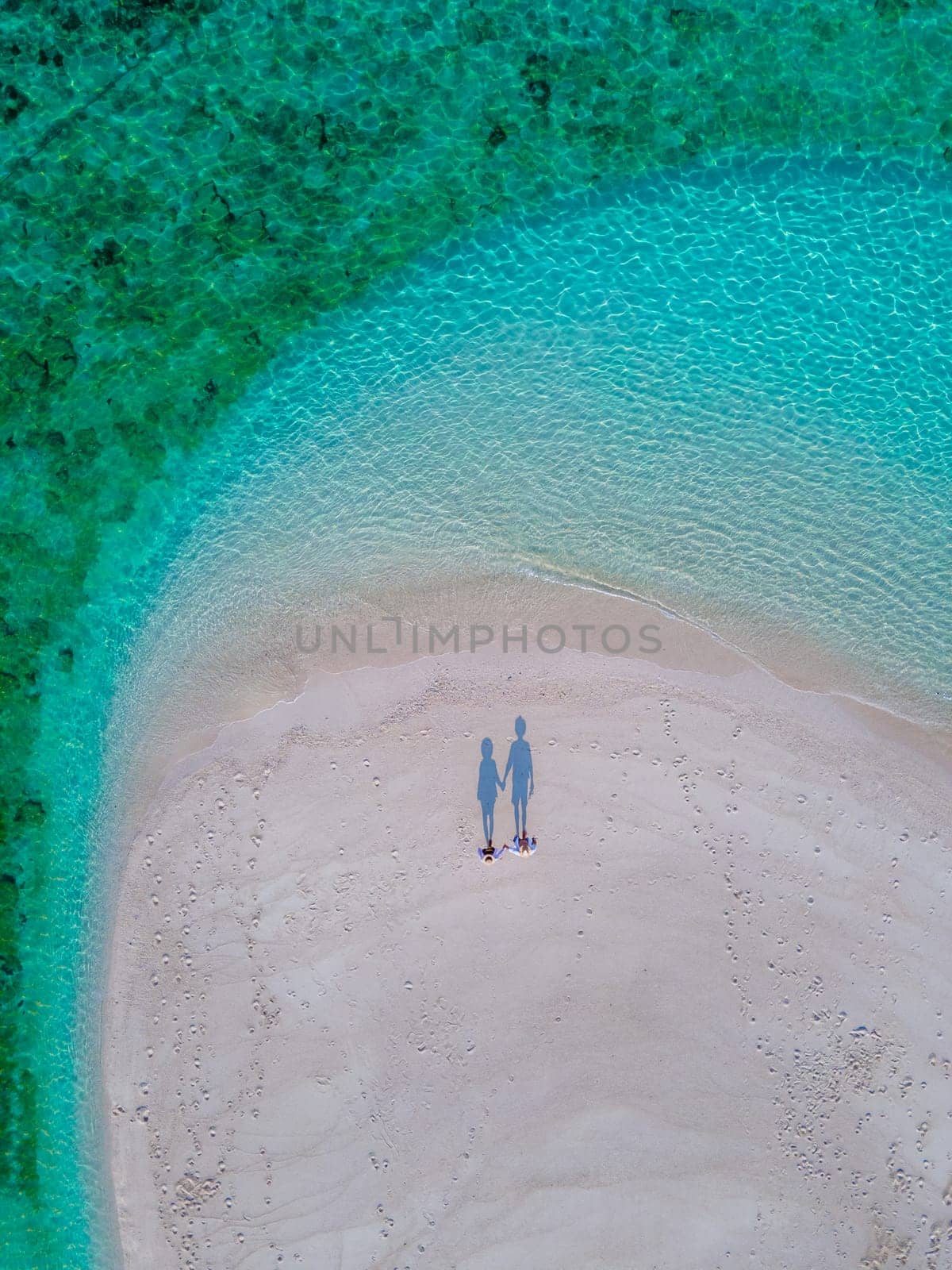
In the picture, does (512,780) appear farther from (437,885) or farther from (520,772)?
(437,885)

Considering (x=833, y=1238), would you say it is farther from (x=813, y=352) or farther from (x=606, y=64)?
(x=606, y=64)

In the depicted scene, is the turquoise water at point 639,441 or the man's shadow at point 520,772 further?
the turquoise water at point 639,441

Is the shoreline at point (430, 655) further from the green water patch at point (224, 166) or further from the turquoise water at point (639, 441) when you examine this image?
the green water patch at point (224, 166)

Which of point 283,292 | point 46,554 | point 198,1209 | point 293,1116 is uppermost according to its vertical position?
point 283,292

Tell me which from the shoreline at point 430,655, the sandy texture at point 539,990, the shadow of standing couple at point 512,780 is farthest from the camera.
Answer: the shoreline at point 430,655

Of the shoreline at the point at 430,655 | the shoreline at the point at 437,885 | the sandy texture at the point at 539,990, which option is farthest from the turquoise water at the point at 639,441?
the sandy texture at the point at 539,990

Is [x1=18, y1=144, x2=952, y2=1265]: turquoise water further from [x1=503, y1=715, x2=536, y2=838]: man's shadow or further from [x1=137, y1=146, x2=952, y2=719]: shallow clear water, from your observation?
[x1=503, y1=715, x2=536, y2=838]: man's shadow

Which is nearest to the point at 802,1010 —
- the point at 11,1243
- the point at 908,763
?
the point at 908,763
